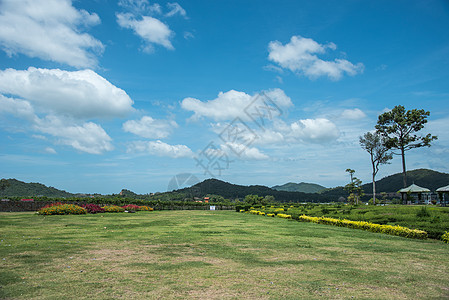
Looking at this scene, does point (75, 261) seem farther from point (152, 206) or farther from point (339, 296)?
point (152, 206)

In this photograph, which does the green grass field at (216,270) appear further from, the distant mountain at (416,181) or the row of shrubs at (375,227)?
the distant mountain at (416,181)

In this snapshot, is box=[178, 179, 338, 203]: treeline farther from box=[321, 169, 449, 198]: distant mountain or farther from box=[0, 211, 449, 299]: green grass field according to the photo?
box=[0, 211, 449, 299]: green grass field

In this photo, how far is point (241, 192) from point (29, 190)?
4848 centimetres

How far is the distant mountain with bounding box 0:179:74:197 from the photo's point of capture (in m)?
52.2

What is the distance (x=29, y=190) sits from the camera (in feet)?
179

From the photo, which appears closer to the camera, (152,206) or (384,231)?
(384,231)

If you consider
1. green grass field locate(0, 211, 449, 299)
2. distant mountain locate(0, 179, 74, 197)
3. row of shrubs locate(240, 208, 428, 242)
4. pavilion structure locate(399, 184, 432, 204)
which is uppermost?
distant mountain locate(0, 179, 74, 197)

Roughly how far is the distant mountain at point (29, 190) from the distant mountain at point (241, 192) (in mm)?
26067

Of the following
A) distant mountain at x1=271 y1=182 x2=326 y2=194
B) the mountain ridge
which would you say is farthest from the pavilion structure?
distant mountain at x1=271 y1=182 x2=326 y2=194

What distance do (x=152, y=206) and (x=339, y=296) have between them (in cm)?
3368

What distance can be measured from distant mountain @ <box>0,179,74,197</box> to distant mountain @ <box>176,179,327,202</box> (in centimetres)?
2607

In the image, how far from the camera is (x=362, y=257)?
6555mm

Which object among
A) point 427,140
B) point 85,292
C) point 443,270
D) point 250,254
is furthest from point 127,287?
point 427,140

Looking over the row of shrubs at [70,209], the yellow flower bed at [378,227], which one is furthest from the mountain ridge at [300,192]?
the yellow flower bed at [378,227]
